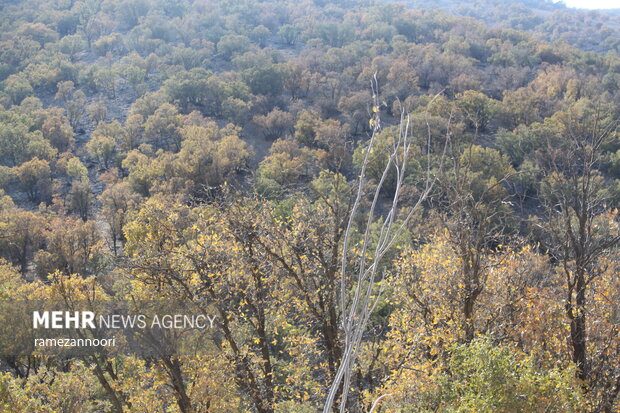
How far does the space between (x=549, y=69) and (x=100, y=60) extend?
354 feet

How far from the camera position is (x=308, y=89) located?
95.8m

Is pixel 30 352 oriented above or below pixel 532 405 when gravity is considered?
below

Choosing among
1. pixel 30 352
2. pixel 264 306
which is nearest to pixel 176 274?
pixel 264 306

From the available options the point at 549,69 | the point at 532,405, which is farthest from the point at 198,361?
the point at 549,69

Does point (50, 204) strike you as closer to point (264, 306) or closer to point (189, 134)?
point (189, 134)

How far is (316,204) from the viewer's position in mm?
13414

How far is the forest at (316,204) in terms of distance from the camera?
9617mm

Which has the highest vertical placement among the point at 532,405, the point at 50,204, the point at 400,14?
the point at 400,14

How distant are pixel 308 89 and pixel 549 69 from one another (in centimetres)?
5102

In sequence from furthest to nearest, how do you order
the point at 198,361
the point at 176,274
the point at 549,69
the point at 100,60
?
the point at 100,60
the point at 549,69
the point at 198,361
the point at 176,274

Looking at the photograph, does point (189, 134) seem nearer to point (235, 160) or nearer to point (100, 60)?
point (235, 160)

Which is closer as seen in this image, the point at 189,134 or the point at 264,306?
the point at 264,306

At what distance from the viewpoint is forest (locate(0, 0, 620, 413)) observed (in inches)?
379

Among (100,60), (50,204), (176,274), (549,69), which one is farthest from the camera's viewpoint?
(100,60)
